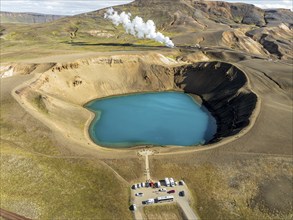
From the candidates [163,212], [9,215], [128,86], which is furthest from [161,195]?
[128,86]

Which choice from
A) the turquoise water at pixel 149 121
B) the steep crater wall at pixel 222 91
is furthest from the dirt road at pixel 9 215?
the steep crater wall at pixel 222 91

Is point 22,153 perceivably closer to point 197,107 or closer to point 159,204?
point 159,204

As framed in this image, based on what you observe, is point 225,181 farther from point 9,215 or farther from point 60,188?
point 9,215

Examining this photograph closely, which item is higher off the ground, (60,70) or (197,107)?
(60,70)

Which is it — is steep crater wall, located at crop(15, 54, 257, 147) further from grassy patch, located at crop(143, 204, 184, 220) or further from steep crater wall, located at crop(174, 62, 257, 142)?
grassy patch, located at crop(143, 204, 184, 220)

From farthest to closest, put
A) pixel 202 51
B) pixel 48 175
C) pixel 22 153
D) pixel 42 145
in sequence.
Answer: pixel 202 51 < pixel 42 145 < pixel 22 153 < pixel 48 175

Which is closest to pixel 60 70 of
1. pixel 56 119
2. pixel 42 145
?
pixel 56 119
